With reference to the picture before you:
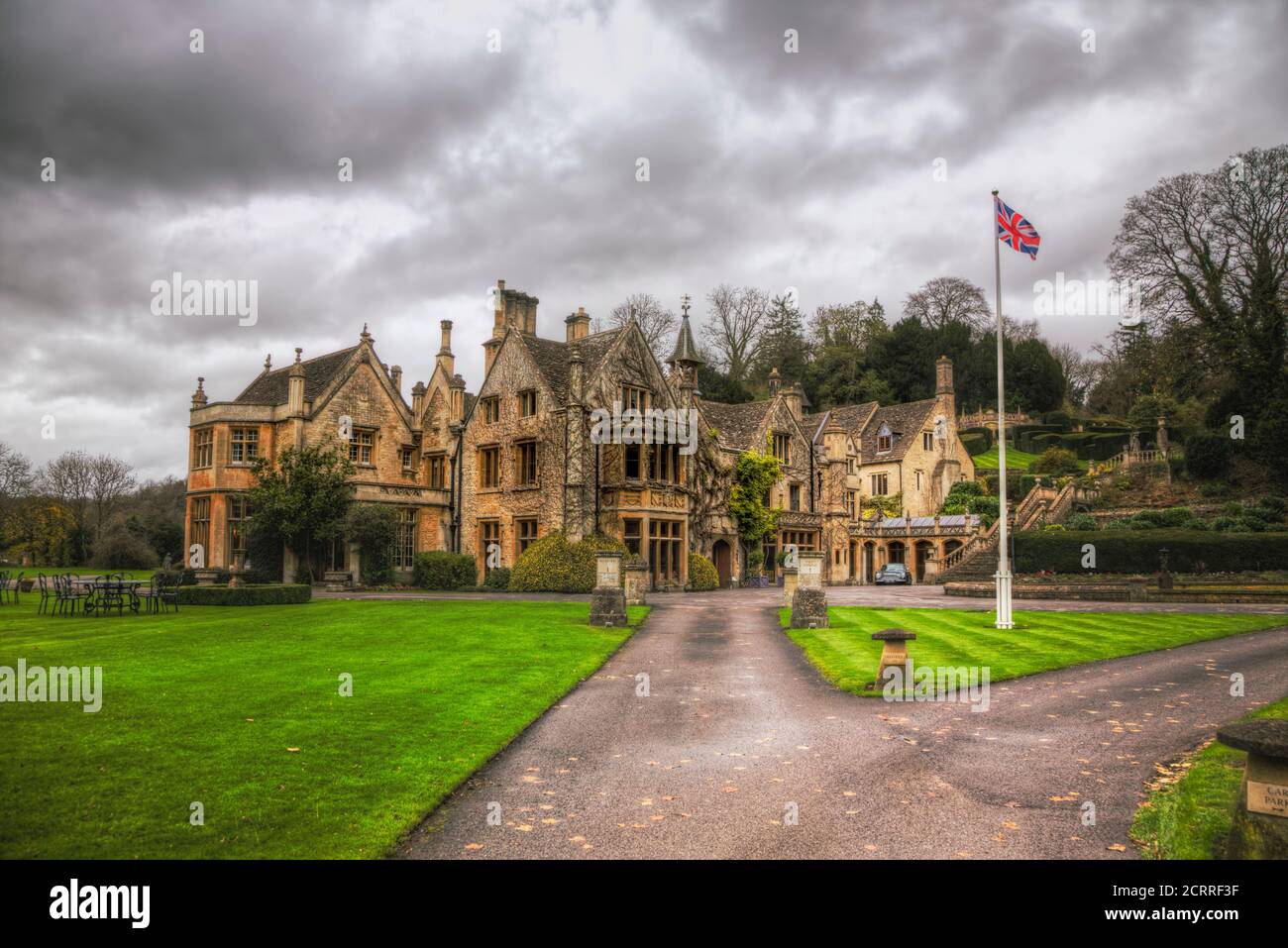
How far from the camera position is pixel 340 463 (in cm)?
3838

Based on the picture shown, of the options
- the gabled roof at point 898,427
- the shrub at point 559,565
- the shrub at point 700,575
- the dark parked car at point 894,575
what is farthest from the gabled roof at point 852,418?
the shrub at point 559,565

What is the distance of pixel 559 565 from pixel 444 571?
6.13 m

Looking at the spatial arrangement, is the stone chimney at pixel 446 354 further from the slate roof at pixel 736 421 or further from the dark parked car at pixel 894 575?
the dark parked car at pixel 894 575

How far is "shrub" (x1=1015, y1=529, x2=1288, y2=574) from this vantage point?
116 ft

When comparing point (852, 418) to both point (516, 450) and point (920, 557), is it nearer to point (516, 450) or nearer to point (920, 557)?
point (920, 557)

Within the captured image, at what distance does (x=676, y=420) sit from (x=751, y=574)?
10.6 m

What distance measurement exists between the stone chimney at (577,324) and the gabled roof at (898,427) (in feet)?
91.0

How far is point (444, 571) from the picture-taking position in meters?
37.7

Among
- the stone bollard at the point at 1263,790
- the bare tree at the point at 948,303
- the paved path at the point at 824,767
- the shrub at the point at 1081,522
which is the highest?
the bare tree at the point at 948,303

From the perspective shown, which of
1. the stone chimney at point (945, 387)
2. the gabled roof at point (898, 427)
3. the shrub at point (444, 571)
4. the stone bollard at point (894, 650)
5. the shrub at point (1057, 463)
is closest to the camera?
the stone bollard at point (894, 650)

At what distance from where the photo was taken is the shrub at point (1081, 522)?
4334cm

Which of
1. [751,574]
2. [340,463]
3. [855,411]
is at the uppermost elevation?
[855,411]
